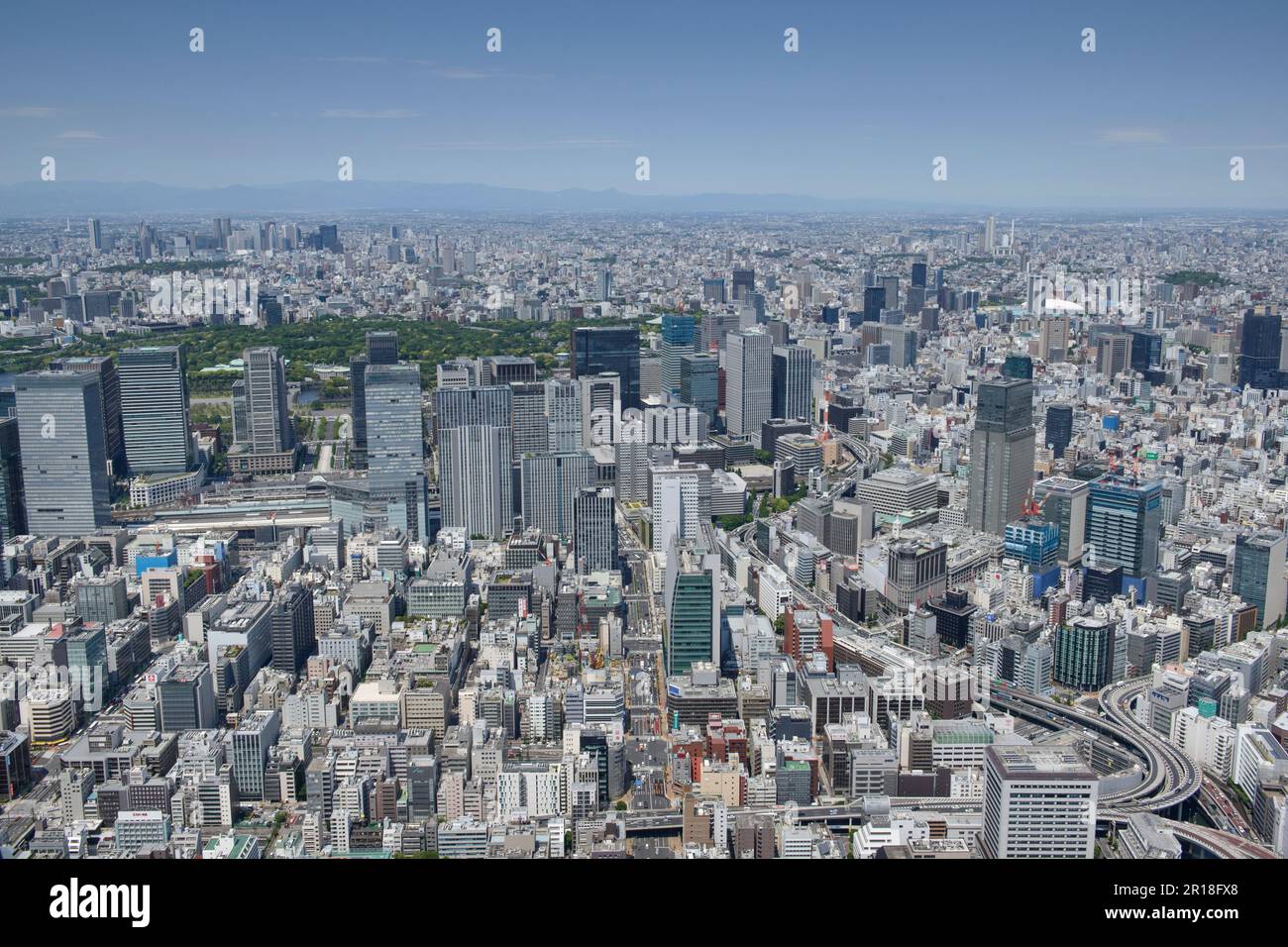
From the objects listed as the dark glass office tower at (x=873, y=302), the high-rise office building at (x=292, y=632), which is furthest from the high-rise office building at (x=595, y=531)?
the dark glass office tower at (x=873, y=302)

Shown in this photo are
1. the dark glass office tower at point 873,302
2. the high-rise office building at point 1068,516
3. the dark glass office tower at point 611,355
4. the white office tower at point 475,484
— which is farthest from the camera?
the dark glass office tower at point 873,302

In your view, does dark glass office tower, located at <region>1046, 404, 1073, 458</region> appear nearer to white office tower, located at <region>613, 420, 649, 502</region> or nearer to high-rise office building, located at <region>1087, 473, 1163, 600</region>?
high-rise office building, located at <region>1087, 473, 1163, 600</region>

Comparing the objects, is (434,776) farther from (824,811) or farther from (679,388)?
(679,388)

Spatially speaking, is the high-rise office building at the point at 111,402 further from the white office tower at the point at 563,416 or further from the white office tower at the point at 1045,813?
the white office tower at the point at 1045,813

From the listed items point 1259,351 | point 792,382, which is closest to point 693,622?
point 792,382

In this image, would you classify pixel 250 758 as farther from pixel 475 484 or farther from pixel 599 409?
pixel 599 409

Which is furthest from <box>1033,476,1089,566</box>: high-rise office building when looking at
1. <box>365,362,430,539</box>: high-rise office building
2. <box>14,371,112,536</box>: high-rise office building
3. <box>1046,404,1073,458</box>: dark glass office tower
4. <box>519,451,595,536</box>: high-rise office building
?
<box>14,371,112,536</box>: high-rise office building
